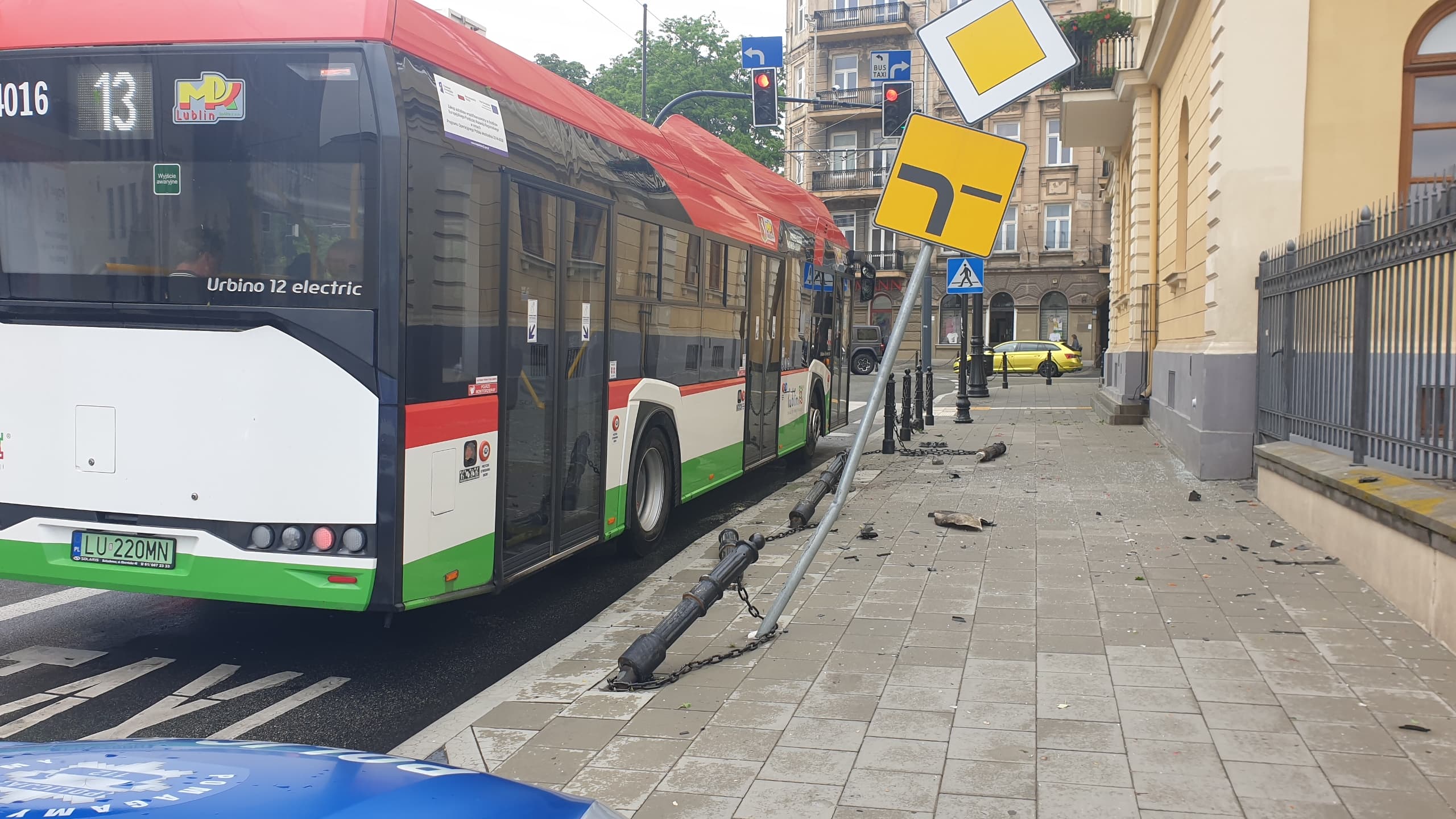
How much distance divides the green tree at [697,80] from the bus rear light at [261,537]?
53.4 meters

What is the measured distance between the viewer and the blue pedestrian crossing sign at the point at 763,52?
23.2 m

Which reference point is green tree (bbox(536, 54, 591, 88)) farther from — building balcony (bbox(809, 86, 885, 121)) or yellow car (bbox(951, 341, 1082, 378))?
yellow car (bbox(951, 341, 1082, 378))

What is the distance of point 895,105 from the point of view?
2267 cm

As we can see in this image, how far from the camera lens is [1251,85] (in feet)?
34.5

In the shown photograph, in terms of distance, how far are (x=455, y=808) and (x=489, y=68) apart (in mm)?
4561

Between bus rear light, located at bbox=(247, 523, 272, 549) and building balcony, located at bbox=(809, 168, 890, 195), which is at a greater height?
building balcony, located at bbox=(809, 168, 890, 195)

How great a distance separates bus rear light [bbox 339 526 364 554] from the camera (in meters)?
4.94

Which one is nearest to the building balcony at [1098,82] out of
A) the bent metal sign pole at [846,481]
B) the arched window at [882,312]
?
the bent metal sign pole at [846,481]

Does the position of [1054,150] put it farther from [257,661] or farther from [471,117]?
[257,661]

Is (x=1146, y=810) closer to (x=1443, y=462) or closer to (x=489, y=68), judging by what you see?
(x=1443, y=462)

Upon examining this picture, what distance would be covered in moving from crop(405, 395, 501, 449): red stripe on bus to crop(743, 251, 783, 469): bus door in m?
5.31

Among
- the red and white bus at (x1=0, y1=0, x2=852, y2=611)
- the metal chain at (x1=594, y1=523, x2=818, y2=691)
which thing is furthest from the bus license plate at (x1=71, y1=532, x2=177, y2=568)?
the metal chain at (x1=594, y1=523, x2=818, y2=691)

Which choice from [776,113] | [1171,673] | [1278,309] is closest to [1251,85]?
[1278,309]

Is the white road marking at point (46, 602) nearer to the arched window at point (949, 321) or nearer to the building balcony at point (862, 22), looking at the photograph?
the arched window at point (949, 321)
